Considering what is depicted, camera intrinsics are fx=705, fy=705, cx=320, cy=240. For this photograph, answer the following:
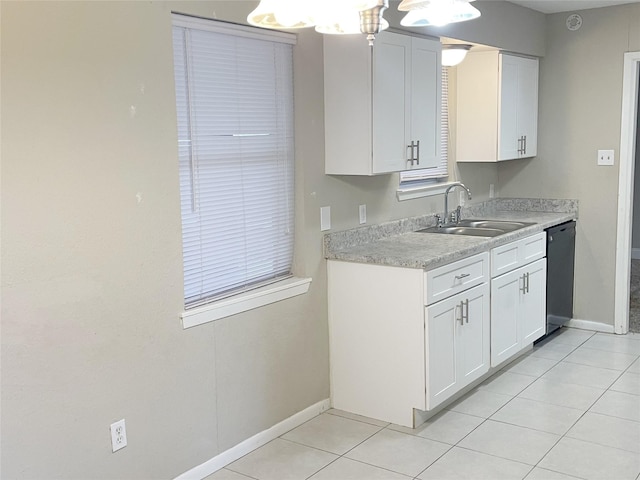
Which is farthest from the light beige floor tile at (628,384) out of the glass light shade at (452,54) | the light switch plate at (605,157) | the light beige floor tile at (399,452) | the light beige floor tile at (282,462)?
the glass light shade at (452,54)

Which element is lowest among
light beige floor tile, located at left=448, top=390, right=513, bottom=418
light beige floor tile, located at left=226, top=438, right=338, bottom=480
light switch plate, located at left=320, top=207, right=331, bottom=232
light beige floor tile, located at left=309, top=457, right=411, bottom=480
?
light beige floor tile, located at left=309, top=457, right=411, bottom=480

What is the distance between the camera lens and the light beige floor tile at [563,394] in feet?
12.8

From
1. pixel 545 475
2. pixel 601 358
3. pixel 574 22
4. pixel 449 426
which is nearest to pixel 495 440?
pixel 449 426

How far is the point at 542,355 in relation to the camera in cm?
477

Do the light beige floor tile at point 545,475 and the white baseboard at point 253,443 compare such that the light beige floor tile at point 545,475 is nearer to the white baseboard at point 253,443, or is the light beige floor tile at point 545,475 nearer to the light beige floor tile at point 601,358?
the white baseboard at point 253,443

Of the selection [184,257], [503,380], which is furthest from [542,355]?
[184,257]

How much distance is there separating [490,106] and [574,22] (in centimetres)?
102

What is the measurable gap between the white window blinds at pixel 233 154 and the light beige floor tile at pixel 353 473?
0.93 meters

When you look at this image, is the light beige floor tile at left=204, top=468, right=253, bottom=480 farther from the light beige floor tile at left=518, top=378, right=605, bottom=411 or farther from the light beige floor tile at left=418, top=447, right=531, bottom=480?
the light beige floor tile at left=518, top=378, right=605, bottom=411

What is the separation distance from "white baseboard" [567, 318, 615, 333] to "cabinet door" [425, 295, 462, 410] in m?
2.05

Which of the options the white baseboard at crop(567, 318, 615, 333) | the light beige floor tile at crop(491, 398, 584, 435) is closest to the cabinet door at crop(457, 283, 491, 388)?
the light beige floor tile at crop(491, 398, 584, 435)

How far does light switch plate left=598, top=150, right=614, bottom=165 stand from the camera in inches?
203

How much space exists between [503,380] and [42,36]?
127 inches

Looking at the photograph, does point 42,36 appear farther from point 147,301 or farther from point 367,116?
point 367,116
